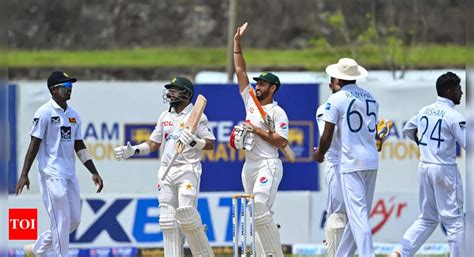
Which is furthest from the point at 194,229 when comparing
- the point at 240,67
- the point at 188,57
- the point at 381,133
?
the point at 188,57

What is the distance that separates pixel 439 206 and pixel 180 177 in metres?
2.61

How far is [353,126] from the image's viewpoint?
12.1 m

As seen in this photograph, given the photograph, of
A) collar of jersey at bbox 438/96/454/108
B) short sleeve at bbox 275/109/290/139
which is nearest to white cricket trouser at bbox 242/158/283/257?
short sleeve at bbox 275/109/290/139

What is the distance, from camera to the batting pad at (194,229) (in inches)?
498

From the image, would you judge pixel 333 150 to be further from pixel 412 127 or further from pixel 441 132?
pixel 441 132

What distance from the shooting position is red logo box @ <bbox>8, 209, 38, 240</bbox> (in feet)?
41.4

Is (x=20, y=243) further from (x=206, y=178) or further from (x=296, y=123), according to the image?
(x=296, y=123)

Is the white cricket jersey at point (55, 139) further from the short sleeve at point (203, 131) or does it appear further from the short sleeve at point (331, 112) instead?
the short sleeve at point (331, 112)

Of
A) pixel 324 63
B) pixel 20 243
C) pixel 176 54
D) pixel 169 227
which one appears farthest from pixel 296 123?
pixel 176 54

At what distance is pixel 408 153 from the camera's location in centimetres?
1766

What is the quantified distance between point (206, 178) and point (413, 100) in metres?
3.00

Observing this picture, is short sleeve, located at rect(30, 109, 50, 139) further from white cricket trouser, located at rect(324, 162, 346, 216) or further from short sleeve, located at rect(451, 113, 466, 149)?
short sleeve, located at rect(451, 113, 466, 149)

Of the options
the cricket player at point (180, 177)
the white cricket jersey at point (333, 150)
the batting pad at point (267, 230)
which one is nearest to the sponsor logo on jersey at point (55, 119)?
the cricket player at point (180, 177)

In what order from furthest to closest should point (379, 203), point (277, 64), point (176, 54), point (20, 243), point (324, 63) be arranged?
point (176, 54) → point (277, 64) → point (324, 63) → point (379, 203) → point (20, 243)
